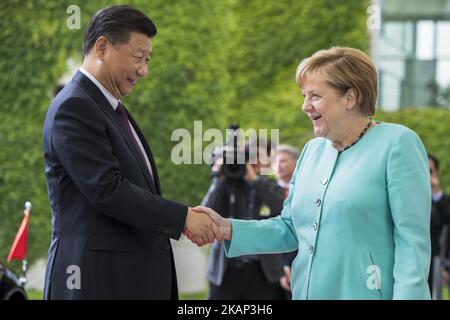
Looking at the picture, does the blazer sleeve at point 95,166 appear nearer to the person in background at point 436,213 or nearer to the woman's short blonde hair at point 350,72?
the woman's short blonde hair at point 350,72

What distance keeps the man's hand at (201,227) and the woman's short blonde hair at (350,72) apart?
92 centimetres

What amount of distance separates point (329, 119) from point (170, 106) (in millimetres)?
8818

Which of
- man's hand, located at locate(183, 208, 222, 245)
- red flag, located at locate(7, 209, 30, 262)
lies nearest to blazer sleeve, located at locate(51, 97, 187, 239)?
man's hand, located at locate(183, 208, 222, 245)

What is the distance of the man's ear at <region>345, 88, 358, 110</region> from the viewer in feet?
11.4

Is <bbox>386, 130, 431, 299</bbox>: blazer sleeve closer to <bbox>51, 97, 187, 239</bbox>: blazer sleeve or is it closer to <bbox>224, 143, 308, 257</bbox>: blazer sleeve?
<bbox>224, 143, 308, 257</bbox>: blazer sleeve

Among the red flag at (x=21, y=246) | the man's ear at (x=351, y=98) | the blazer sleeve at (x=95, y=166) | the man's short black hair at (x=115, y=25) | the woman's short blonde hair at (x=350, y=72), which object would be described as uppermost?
the man's short black hair at (x=115, y=25)

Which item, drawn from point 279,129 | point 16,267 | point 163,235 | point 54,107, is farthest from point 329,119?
point 279,129

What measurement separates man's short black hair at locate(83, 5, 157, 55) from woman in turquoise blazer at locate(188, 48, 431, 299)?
0.81 meters

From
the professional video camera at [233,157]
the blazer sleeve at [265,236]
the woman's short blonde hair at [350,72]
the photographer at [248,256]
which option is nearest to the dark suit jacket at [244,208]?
the photographer at [248,256]

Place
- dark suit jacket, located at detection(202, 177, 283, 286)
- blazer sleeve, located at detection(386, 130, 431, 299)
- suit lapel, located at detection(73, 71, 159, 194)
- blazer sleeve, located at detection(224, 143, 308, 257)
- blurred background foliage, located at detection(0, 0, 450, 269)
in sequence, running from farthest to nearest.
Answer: blurred background foliage, located at detection(0, 0, 450, 269) → dark suit jacket, located at detection(202, 177, 283, 286) → blazer sleeve, located at detection(224, 143, 308, 257) → suit lapel, located at detection(73, 71, 159, 194) → blazer sleeve, located at detection(386, 130, 431, 299)

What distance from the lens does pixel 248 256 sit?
677 cm

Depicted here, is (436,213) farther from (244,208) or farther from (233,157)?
(233,157)

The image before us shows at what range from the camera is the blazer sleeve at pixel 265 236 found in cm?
383

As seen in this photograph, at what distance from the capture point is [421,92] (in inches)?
561
